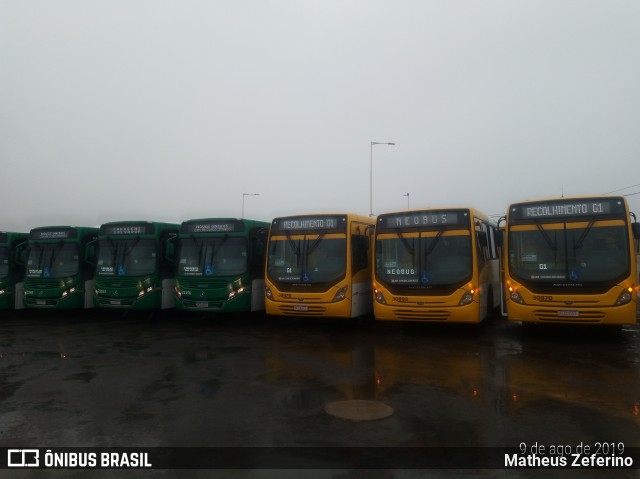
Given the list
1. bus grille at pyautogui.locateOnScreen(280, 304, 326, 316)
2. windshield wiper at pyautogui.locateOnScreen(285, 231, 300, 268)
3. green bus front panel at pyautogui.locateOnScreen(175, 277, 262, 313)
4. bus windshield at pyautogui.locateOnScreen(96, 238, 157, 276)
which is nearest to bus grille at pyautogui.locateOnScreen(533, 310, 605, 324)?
bus grille at pyautogui.locateOnScreen(280, 304, 326, 316)

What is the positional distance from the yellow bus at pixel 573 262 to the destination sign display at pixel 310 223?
4.38 meters

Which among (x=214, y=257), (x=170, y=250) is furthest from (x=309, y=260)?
(x=170, y=250)

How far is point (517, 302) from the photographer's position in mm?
11305

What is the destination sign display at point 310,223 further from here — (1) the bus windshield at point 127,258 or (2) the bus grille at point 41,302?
(2) the bus grille at point 41,302

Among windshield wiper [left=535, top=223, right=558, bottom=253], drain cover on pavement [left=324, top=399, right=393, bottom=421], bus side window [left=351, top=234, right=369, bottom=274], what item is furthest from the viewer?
bus side window [left=351, top=234, right=369, bottom=274]

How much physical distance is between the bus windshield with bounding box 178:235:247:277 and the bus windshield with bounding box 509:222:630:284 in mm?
7675

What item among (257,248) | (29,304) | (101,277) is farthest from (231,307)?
(29,304)

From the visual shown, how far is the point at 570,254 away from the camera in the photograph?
36.0ft

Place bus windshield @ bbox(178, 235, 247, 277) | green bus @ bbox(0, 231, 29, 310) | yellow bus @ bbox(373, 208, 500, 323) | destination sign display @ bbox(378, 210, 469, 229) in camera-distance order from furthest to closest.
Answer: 1. green bus @ bbox(0, 231, 29, 310)
2. bus windshield @ bbox(178, 235, 247, 277)
3. destination sign display @ bbox(378, 210, 469, 229)
4. yellow bus @ bbox(373, 208, 500, 323)

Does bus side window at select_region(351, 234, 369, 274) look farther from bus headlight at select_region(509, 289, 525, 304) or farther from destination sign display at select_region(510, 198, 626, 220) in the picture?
destination sign display at select_region(510, 198, 626, 220)

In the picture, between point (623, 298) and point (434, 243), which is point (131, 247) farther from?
point (623, 298)

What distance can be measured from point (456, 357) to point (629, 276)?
4164 mm

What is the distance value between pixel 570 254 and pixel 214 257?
9684 mm

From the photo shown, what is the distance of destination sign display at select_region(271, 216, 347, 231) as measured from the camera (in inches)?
530
